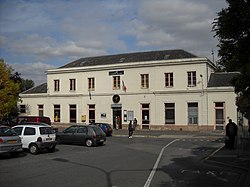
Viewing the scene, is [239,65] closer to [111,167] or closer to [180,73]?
[111,167]

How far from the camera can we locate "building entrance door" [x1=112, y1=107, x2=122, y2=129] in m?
44.6

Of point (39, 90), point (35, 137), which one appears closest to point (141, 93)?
point (39, 90)

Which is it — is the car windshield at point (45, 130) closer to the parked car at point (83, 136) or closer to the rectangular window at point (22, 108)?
→ the parked car at point (83, 136)

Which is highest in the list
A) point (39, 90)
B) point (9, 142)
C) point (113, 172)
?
point (39, 90)

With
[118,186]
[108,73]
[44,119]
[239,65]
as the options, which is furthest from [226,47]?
[108,73]

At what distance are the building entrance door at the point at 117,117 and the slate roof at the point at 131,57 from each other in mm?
6881

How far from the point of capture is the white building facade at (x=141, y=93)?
132 ft

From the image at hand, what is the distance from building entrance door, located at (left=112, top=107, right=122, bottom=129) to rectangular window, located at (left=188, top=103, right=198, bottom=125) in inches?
364

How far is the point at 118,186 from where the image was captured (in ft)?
32.8

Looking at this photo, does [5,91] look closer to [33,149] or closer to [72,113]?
[72,113]

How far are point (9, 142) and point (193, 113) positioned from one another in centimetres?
2829

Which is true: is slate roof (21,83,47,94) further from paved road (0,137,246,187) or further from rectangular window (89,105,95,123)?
paved road (0,137,246,187)

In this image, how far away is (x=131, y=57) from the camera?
48.5m

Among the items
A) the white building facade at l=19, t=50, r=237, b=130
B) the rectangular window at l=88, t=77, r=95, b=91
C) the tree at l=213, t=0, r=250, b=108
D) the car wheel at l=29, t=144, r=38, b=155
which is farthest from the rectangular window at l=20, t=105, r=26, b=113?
the tree at l=213, t=0, r=250, b=108
